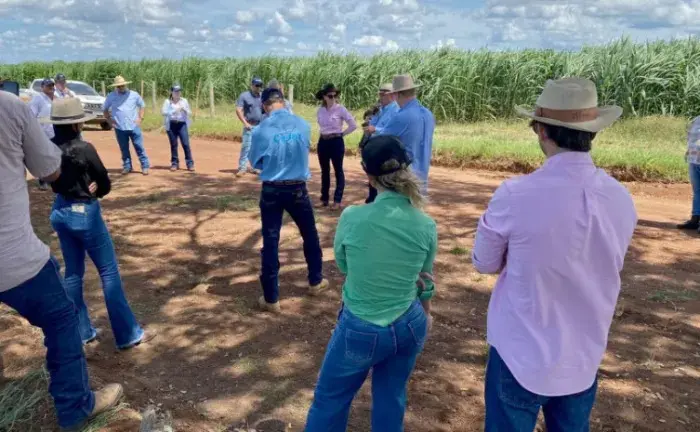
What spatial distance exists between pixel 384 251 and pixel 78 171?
2.40 metres

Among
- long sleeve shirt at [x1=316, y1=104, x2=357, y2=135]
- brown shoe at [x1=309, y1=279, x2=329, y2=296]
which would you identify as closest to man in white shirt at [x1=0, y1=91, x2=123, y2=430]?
brown shoe at [x1=309, y1=279, x2=329, y2=296]

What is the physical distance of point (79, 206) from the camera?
4.00m

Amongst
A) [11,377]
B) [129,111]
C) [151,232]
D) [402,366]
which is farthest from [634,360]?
[129,111]

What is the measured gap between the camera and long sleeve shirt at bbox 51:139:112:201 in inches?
153

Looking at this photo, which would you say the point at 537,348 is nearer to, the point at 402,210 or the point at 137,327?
the point at 402,210

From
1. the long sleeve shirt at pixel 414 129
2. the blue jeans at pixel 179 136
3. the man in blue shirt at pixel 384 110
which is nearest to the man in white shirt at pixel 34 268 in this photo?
the long sleeve shirt at pixel 414 129

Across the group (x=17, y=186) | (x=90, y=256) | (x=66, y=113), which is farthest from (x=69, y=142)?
(x=17, y=186)

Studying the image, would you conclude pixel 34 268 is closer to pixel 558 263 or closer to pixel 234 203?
pixel 558 263

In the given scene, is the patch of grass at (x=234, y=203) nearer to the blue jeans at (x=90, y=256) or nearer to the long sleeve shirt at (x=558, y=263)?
the blue jeans at (x=90, y=256)

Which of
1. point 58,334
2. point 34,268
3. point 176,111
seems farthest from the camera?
point 176,111

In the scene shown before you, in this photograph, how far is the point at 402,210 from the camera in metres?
2.62

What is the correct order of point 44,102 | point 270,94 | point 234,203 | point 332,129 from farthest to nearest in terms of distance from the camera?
point 44,102 → point 234,203 → point 332,129 → point 270,94

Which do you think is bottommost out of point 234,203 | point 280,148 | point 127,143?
point 234,203

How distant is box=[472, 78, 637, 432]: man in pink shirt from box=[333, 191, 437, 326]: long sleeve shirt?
0.43 meters
